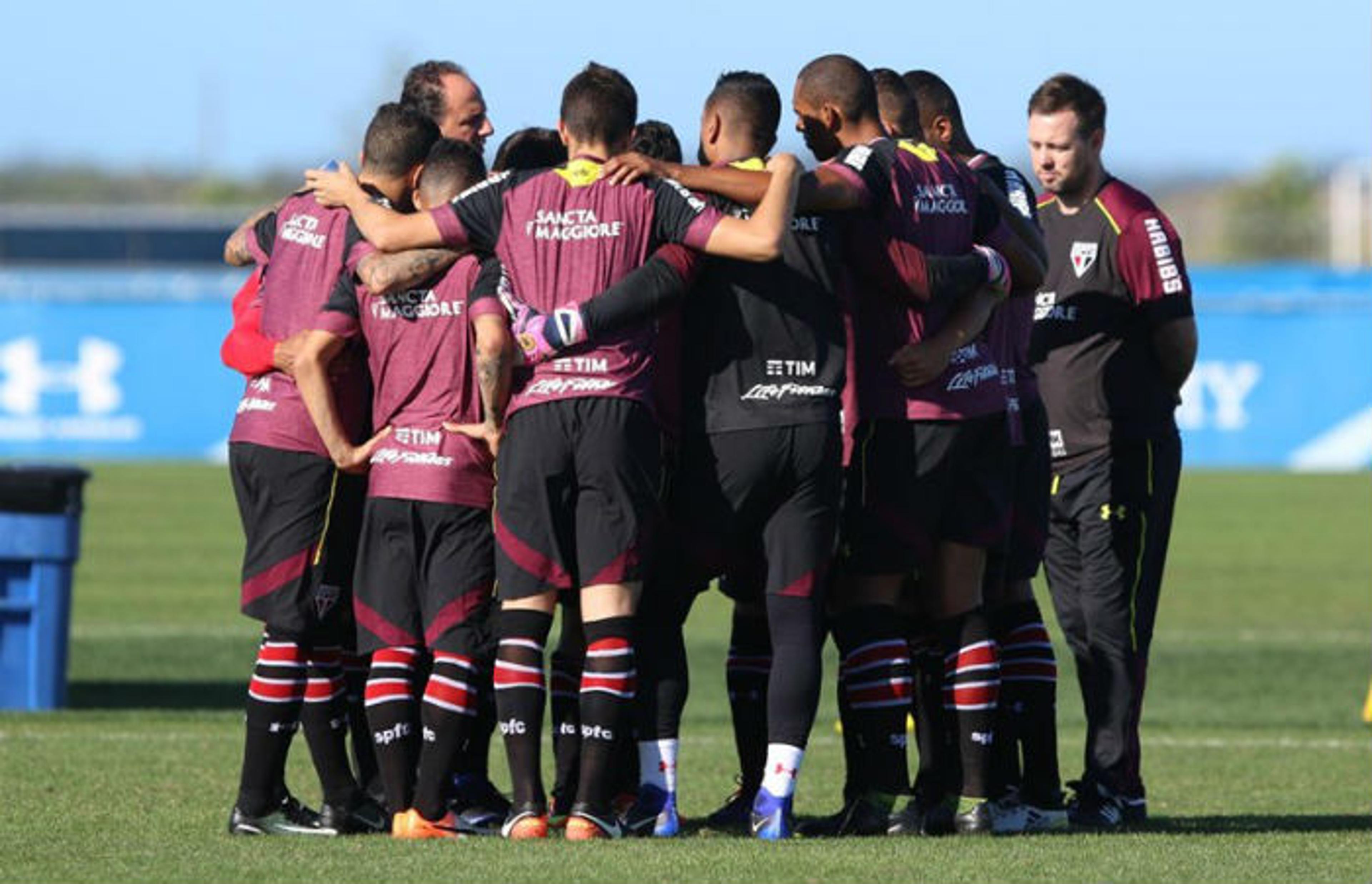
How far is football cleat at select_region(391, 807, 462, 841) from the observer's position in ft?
25.6

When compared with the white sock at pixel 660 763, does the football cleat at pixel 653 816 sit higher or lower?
lower

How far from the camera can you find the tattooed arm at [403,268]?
7875mm


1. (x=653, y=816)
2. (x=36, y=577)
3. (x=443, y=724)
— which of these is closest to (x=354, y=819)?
(x=443, y=724)

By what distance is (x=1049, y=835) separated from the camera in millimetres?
8125

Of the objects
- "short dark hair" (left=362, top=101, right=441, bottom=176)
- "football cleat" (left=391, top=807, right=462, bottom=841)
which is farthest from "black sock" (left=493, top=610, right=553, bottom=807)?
"short dark hair" (left=362, top=101, right=441, bottom=176)

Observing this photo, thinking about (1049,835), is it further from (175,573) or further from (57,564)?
(175,573)

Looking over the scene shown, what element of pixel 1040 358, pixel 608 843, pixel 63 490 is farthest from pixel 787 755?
pixel 63 490

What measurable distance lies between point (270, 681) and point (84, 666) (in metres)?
7.56

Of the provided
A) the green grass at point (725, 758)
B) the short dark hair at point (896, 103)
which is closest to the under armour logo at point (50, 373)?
the green grass at point (725, 758)

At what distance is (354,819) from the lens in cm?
827

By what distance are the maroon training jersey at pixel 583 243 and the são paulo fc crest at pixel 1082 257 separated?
216 centimetres

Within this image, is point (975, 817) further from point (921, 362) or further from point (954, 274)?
point (954, 274)

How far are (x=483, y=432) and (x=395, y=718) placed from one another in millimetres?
960

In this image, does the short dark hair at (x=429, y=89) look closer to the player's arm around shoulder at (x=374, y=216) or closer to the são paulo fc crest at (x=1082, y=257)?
the player's arm around shoulder at (x=374, y=216)
